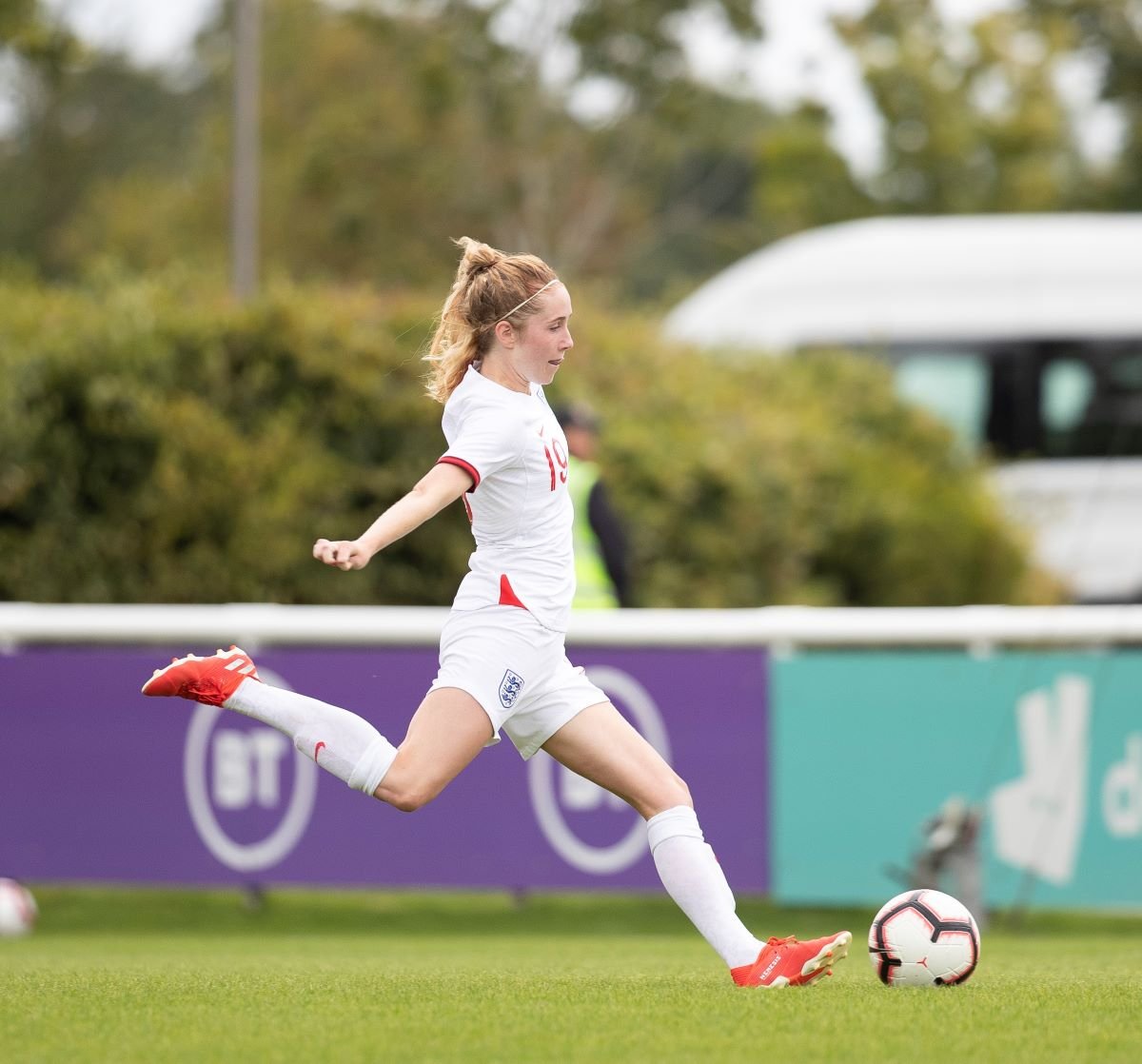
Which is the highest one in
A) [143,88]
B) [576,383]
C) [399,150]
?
[143,88]

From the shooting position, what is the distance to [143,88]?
48.4 meters

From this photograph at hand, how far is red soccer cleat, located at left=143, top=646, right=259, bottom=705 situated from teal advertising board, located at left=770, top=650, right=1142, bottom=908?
14.6 feet

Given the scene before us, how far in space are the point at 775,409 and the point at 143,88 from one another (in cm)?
3588

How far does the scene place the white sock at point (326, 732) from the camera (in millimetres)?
5801

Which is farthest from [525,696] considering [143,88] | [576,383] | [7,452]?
[143,88]

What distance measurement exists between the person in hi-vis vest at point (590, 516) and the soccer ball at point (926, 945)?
450cm

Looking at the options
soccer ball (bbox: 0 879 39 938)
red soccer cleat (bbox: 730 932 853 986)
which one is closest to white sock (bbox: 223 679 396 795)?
red soccer cleat (bbox: 730 932 853 986)

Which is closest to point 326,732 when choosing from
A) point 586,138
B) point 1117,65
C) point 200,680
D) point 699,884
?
point 200,680

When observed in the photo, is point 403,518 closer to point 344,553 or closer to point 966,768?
point 344,553

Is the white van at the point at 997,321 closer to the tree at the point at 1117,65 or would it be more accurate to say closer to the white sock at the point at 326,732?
the white sock at the point at 326,732

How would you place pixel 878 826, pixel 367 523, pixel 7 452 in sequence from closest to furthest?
1. pixel 878 826
2. pixel 7 452
3. pixel 367 523

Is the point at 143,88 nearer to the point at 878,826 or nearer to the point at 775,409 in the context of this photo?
the point at 775,409

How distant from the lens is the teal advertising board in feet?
31.7

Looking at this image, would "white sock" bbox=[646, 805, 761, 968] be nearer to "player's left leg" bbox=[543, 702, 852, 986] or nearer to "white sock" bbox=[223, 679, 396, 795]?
"player's left leg" bbox=[543, 702, 852, 986]
